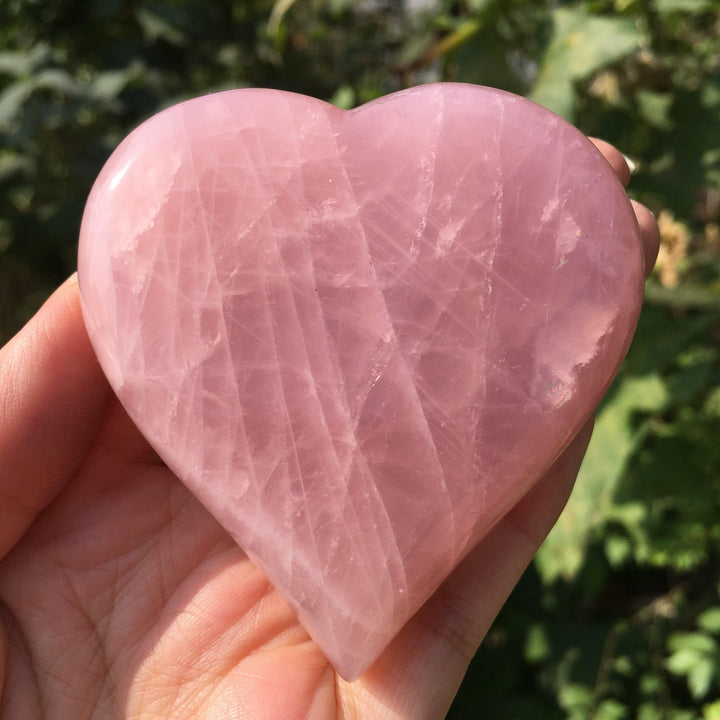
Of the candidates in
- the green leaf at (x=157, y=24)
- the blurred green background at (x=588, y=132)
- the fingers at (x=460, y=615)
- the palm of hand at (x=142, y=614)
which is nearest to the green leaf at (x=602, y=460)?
the blurred green background at (x=588, y=132)

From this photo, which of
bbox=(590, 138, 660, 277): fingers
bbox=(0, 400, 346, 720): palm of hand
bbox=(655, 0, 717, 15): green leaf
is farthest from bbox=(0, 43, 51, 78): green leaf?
bbox=(655, 0, 717, 15): green leaf

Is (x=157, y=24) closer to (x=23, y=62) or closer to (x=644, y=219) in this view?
(x=23, y=62)

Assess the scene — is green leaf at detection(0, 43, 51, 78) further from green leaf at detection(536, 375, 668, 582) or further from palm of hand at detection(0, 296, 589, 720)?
green leaf at detection(536, 375, 668, 582)

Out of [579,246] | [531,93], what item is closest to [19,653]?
[579,246]

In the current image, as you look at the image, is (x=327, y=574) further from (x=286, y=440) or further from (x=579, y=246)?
(x=579, y=246)

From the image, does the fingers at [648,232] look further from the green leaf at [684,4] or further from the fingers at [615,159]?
the green leaf at [684,4]

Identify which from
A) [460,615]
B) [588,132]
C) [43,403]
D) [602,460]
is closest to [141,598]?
[43,403]

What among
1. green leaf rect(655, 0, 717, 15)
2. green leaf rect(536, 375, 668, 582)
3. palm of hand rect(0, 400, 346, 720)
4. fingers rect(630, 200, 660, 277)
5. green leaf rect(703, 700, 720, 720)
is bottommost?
green leaf rect(703, 700, 720, 720)
